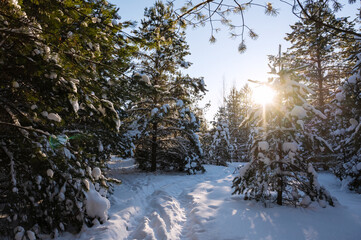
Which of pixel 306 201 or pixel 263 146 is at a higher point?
pixel 263 146

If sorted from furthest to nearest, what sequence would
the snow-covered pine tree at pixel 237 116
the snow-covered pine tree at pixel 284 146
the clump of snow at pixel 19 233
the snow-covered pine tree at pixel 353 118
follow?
1. the snow-covered pine tree at pixel 237 116
2. the snow-covered pine tree at pixel 353 118
3. the snow-covered pine tree at pixel 284 146
4. the clump of snow at pixel 19 233

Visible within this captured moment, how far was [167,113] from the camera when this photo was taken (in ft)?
34.7

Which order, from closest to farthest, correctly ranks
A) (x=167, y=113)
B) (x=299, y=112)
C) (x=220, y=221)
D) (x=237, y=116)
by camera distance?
1. (x=220, y=221)
2. (x=299, y=112)
3. (x=167, y=113)
4. (x=237, y=116)

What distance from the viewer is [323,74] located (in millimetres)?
14516

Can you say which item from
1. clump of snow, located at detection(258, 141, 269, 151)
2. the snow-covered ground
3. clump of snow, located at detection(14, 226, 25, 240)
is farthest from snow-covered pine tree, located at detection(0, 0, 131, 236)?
clump of snow, located at detection(258, 141, 269, 151)

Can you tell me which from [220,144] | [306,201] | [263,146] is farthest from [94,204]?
[220,144]

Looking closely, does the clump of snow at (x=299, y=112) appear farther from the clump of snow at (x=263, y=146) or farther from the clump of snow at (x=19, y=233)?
the clump of snow at (x=19, y=233)

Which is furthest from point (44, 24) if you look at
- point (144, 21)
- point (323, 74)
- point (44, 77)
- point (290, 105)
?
point (323, 74)

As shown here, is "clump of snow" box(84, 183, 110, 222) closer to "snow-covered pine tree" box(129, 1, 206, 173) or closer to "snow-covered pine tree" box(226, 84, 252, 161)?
"snow-covered pine tree" box(129, 1, 206, 173)

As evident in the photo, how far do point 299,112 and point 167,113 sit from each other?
661 cm

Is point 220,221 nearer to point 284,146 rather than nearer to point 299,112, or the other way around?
point 284,146

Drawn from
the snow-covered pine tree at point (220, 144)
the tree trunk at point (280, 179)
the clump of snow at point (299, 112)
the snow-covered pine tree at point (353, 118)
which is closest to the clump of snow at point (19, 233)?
the tree trunk at point (280, 179)

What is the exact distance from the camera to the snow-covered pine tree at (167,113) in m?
11.3

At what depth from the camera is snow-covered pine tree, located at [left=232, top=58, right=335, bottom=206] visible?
17.4ft
